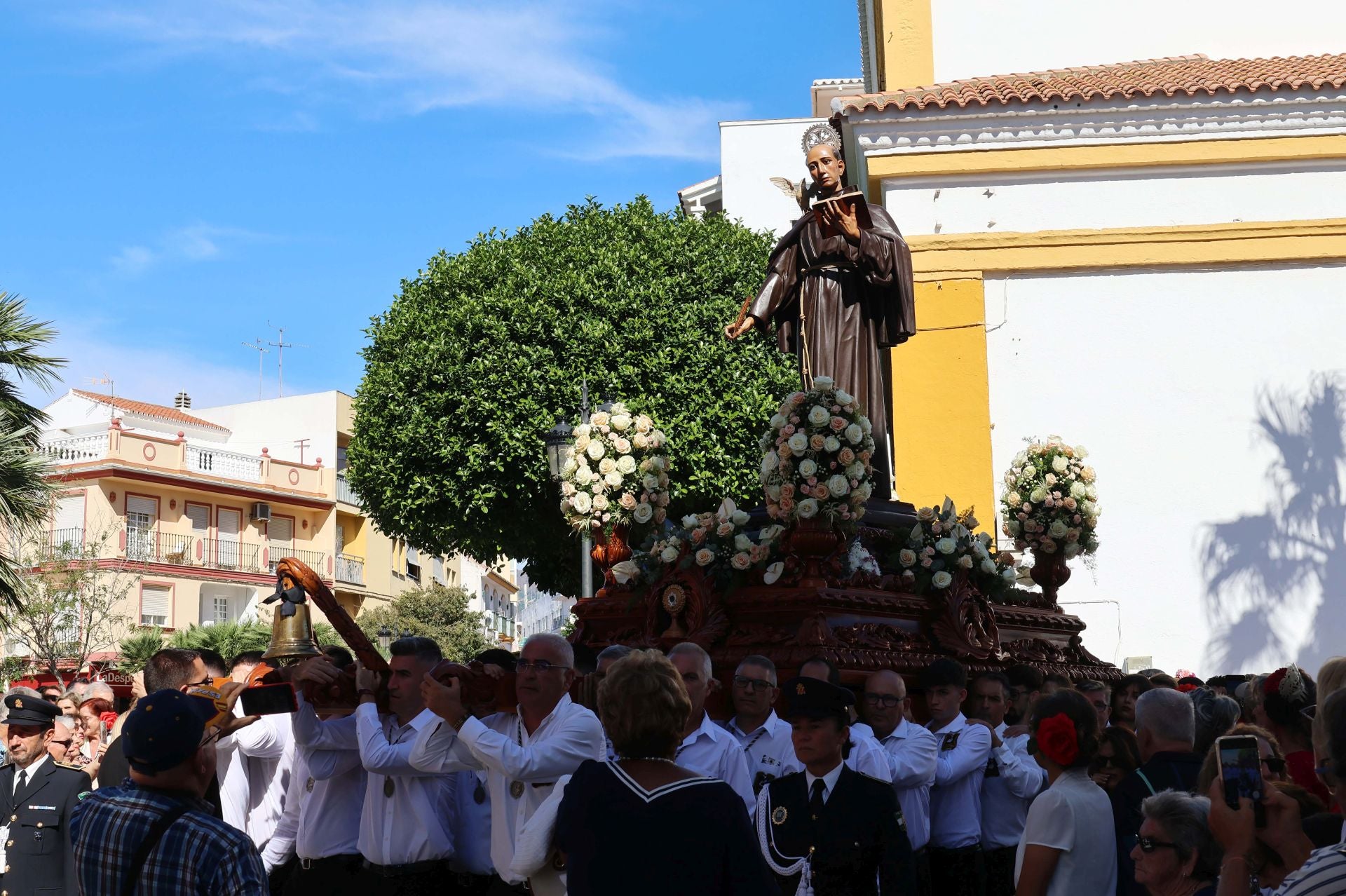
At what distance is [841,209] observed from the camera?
10.0m

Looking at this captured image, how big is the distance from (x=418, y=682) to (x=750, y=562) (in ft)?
9.16

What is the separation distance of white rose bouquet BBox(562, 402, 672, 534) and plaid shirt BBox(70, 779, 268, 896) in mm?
5918

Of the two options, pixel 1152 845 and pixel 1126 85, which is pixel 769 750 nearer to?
pixel 1152 845

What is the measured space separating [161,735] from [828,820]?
7.12ft

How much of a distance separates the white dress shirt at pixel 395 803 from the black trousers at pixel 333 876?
0.23 m

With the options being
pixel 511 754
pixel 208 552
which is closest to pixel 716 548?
pixel 511 754

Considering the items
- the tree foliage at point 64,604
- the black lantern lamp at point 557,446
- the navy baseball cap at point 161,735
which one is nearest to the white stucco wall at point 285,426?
the tree foliage at point 64,604

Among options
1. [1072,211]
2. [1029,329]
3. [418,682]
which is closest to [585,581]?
[1029,329]

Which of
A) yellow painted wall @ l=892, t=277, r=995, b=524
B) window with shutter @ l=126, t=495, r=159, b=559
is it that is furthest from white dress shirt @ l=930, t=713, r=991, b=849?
window with shutter @ l=126, t=495, r=159, b=559

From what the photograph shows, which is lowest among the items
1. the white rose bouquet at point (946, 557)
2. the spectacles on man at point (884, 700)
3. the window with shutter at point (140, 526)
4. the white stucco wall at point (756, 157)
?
the spectacles on man at point (884, 700)

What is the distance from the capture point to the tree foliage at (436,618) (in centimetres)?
4559

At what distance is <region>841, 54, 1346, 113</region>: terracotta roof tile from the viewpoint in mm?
16297

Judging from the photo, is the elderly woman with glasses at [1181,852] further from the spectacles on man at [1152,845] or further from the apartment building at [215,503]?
the apartment building at [215,503]

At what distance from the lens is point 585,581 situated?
1460 centimetres
